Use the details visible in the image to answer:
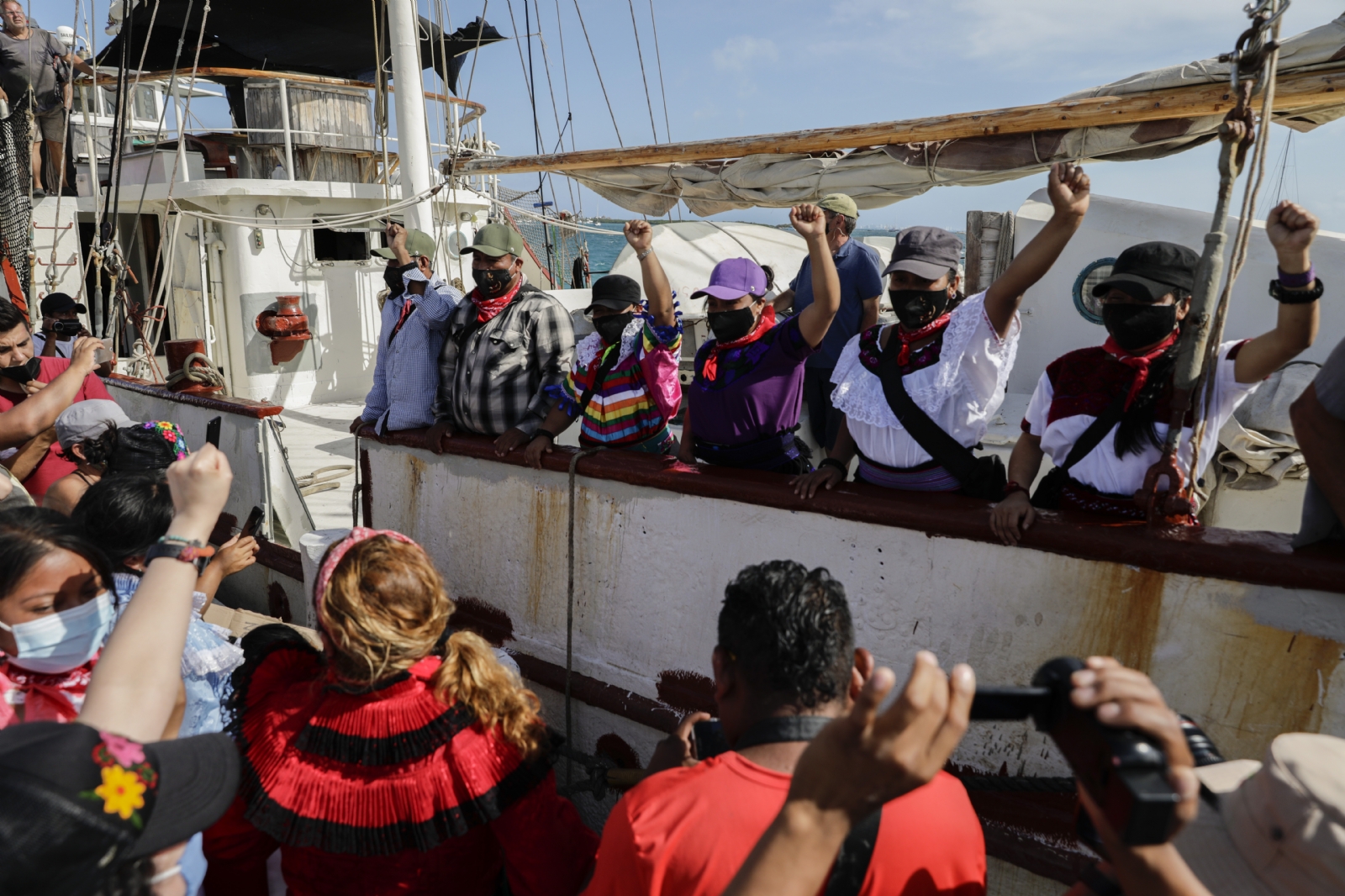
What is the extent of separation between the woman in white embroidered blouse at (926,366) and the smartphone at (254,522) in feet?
12.3

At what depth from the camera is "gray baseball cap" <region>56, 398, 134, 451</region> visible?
3760 millimetres

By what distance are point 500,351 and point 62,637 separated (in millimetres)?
2230

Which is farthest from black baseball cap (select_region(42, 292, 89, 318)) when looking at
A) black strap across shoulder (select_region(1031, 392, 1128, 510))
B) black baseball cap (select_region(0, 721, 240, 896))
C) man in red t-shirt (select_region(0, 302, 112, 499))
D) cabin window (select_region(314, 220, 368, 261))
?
black strap across shoulder (select_region(1031, 392, 1128, 510))

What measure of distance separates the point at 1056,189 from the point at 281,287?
9.02 metres

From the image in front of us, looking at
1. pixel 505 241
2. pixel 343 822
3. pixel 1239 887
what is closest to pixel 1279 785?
pixel 1239 887

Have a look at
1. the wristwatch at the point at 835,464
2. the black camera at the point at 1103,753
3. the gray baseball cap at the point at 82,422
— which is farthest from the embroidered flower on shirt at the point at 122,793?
the gray baseball cap at the point at 82,422

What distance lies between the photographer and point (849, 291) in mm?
4230

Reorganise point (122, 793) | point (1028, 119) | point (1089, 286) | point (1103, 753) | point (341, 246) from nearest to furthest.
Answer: point (1103, 753), point (122, 793), point (1028, 119), point (1089, 286), point (341, 246)

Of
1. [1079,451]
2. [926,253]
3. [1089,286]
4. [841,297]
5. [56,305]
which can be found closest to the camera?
[1079,451]

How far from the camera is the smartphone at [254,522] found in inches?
198

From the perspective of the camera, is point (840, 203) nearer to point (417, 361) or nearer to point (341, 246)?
point (417, 361)

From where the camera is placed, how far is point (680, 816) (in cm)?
141

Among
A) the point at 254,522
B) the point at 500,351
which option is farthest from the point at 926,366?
the point at 254,522

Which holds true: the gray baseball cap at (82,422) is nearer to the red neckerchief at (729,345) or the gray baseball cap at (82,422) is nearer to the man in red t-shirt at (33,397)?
the man in red t-shirt at (33,397)
